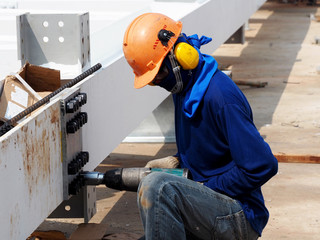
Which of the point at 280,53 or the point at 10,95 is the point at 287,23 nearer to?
the point at 280,53

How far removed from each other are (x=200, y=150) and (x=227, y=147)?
15 centimetres

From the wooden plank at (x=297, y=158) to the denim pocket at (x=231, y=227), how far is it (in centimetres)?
324

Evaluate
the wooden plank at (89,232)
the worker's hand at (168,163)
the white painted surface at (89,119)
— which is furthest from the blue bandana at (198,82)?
the wooden plank at (89,232)

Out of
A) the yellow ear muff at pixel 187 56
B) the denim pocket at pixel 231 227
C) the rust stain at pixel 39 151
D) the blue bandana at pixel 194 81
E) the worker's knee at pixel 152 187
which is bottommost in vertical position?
the denim pocket at pixel 231 227

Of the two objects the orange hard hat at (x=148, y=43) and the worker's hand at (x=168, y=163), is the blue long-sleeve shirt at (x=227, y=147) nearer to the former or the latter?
the worker's hand at (x=168, y=163)

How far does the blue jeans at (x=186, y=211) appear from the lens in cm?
296

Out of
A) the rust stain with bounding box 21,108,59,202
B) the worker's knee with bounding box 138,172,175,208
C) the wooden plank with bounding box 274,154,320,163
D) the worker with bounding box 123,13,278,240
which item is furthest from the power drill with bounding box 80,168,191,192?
the wooden plank with bounding box 274,154,320,163

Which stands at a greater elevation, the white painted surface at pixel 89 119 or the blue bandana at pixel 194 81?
the blue bandana at pixel 194 81

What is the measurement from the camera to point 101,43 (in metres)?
4.84

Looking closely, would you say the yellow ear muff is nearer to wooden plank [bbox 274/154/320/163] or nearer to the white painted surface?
the white painted surface

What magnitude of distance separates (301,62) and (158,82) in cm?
924

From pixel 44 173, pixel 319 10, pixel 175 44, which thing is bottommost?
pixel 319 10

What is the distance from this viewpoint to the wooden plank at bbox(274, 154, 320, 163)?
6.33 m

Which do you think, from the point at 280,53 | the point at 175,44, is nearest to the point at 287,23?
the point at 280,53
